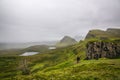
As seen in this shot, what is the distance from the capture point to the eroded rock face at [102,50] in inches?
4997

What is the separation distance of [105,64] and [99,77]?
20.7 metres

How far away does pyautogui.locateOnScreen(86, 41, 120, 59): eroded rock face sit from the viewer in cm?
12691

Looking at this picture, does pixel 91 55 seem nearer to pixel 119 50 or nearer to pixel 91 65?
pixel 119 50

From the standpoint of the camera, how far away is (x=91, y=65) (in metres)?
100

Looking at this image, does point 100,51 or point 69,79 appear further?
point 100,51

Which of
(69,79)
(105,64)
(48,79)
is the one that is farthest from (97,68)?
(48,79)

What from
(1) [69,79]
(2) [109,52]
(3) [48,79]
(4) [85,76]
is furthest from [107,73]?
(2) [109,52]

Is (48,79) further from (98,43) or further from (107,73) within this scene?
(98,43)

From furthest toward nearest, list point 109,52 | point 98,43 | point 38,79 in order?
point 98,43
point 109,52
point 38,79

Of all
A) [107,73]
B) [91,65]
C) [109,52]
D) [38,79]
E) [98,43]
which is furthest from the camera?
[98,43]

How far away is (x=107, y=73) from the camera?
83125 millimetres

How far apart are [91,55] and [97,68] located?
3777cm

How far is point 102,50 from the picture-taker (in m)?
131

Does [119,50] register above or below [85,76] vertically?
above
